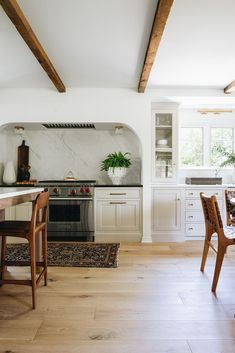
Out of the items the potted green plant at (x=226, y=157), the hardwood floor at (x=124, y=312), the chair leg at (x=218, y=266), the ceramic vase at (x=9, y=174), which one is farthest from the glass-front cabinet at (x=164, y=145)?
the ceramic vase at (x=9, y=174)

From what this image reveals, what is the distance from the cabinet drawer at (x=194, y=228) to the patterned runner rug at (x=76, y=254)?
1.12 m

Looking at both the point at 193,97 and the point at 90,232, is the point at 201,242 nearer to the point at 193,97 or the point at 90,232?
the point at 90,232

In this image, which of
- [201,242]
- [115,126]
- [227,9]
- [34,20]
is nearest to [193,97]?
[115,126]

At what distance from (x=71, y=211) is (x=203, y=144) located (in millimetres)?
2612

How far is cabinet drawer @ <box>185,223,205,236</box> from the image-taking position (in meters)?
4.24

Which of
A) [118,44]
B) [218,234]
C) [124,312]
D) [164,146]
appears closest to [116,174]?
[164,146]

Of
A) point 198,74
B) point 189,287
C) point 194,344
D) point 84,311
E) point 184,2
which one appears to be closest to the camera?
point 194,344

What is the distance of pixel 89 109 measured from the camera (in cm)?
415

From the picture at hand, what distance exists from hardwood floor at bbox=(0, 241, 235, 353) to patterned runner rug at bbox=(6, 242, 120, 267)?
0.65ft

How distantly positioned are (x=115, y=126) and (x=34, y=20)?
229 cm

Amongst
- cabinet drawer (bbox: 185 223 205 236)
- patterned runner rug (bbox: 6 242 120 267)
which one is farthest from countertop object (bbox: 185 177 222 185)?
patterned runner rug (bbox: 6 242 120 267)

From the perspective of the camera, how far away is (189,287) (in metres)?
2.46

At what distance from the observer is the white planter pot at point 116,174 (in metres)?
4.36

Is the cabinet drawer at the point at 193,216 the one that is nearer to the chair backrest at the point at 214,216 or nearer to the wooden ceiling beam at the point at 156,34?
the chair backrest at the point at 214,216
